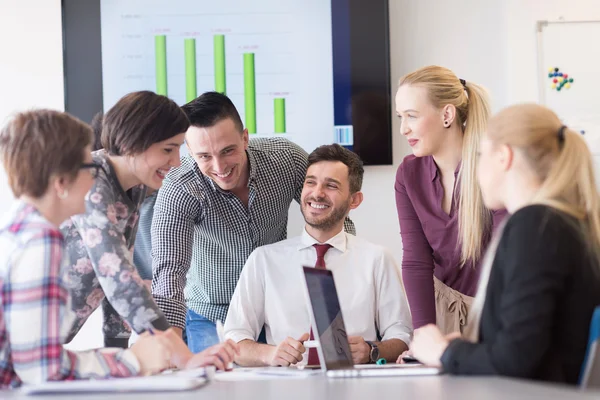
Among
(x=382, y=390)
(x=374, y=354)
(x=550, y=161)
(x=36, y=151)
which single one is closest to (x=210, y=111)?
(x=374, y=354)

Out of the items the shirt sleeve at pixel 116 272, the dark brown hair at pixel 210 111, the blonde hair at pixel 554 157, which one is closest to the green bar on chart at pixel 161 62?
the dark brown hair at pixel 210 111

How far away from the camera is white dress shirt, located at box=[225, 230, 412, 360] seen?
2.57 meters

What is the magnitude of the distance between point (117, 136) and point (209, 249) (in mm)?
910

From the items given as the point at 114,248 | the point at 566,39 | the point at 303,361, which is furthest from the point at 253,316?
the point at 566,39

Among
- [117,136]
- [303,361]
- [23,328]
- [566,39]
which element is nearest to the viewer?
[23,328]

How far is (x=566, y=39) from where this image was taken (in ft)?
10.7

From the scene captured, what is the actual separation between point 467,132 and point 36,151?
144 cm

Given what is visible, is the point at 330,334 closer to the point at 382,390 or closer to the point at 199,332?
the point at 382,390

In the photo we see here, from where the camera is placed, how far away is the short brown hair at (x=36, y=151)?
1.56 metres

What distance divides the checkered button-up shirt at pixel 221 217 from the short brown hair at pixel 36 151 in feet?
3.29

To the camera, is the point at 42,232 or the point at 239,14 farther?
the point at 239,14

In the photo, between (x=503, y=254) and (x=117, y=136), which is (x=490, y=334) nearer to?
(x=503, y=254)

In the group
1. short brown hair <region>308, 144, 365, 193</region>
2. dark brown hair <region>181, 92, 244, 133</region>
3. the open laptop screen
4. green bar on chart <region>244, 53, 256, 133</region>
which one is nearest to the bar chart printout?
green bar on chart <region>244, 53, 256, 133</region>

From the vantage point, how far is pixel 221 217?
279 centimetres
